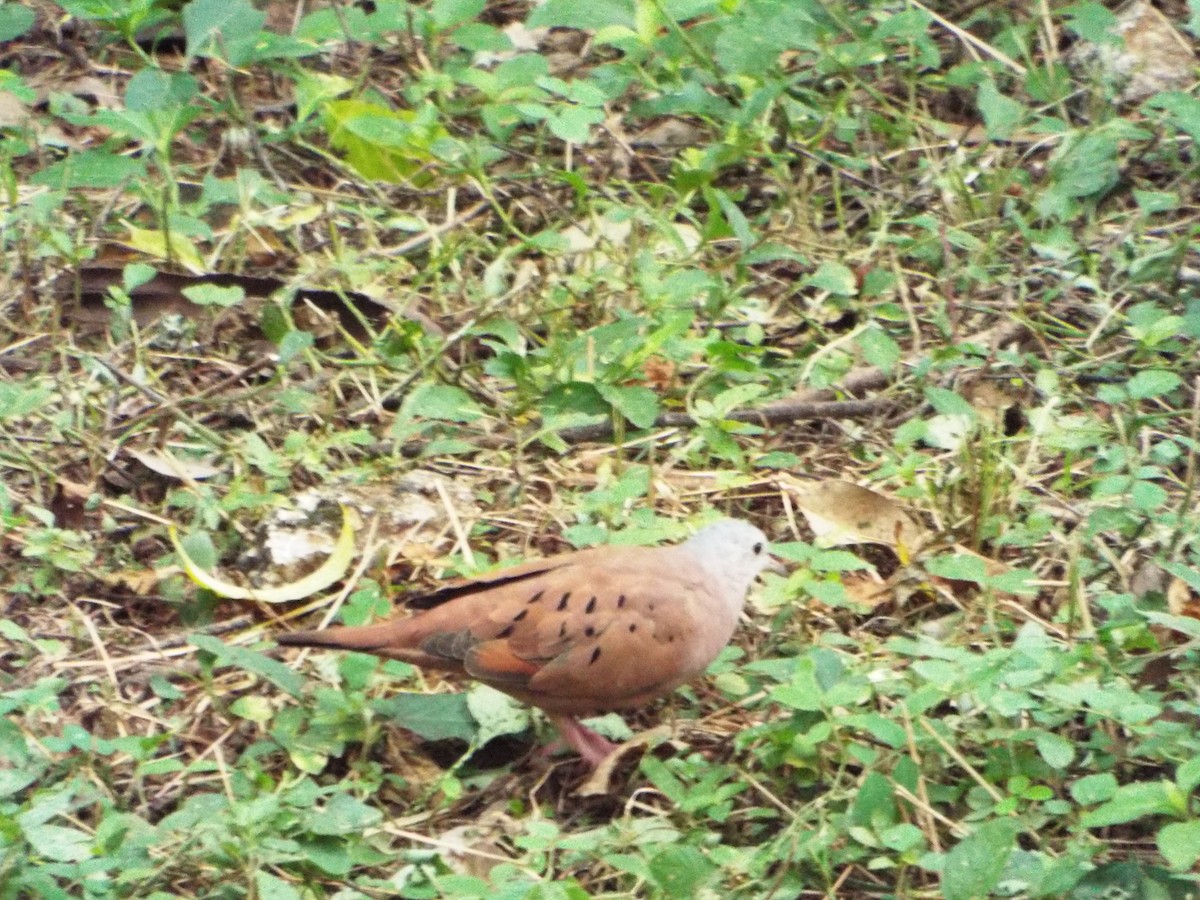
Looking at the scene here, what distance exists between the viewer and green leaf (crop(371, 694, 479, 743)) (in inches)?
153

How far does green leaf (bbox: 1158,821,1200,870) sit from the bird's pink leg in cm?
121

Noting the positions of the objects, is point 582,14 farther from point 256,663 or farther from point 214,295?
point 256,663

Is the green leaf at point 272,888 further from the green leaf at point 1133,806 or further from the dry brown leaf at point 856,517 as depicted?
the dry brown leaf at point 856,517

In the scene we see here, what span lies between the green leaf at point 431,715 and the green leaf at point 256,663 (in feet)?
0.61

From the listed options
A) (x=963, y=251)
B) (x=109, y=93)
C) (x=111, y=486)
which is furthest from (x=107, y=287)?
(x=963, y=251)

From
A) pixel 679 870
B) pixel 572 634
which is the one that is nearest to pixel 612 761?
pixel 572 634

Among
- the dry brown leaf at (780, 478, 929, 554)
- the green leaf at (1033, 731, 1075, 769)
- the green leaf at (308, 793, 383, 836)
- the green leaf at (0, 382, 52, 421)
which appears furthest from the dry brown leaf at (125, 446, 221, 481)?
the green leaf at (1033, 731, 1075, 769)

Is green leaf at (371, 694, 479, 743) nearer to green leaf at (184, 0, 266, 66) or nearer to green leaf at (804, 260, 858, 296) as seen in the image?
green leaf at (804, 260, 858, 296)

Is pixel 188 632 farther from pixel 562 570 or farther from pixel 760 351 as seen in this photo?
pixel 760 351

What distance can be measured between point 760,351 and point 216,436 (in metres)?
1.58

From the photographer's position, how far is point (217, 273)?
5.28m

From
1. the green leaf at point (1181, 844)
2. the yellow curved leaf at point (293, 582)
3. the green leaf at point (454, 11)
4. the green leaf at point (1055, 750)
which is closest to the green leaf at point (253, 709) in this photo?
the yellow curved leaf at point (293, 582)

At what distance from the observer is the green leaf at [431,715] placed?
12.7 ft

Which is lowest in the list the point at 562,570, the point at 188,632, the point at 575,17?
the point at 188,632
